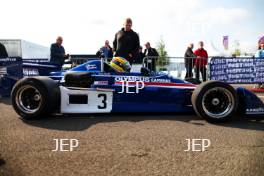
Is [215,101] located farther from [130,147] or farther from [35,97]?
[35,97]

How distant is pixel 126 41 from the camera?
7434mm

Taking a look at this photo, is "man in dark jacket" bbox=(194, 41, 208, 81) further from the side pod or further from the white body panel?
the white body panel

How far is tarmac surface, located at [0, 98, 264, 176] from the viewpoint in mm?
3203

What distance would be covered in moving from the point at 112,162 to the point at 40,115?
8.32 feet

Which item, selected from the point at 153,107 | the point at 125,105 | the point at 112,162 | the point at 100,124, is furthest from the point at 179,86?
the point at 112,162

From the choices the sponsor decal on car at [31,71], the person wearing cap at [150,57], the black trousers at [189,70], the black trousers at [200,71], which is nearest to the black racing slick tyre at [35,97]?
the sponsor decal on car at [31,71]

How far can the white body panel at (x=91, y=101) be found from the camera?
5848 mm

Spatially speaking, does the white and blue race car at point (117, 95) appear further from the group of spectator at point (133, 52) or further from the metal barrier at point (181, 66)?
the metal barrier at point (181, 66)

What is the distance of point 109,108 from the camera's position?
19.3ft

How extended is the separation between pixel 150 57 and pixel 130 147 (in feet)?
28.9

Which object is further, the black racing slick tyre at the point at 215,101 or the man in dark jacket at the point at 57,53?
the man in dark jacket at the point at 57,53

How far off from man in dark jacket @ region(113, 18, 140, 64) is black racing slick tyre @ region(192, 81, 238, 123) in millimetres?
2487

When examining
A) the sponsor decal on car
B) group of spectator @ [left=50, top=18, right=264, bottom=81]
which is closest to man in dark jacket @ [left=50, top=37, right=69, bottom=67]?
group of spectator @ [left=50, top=18, right=264, bottom=81]

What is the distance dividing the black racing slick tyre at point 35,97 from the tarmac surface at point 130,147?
19cm
